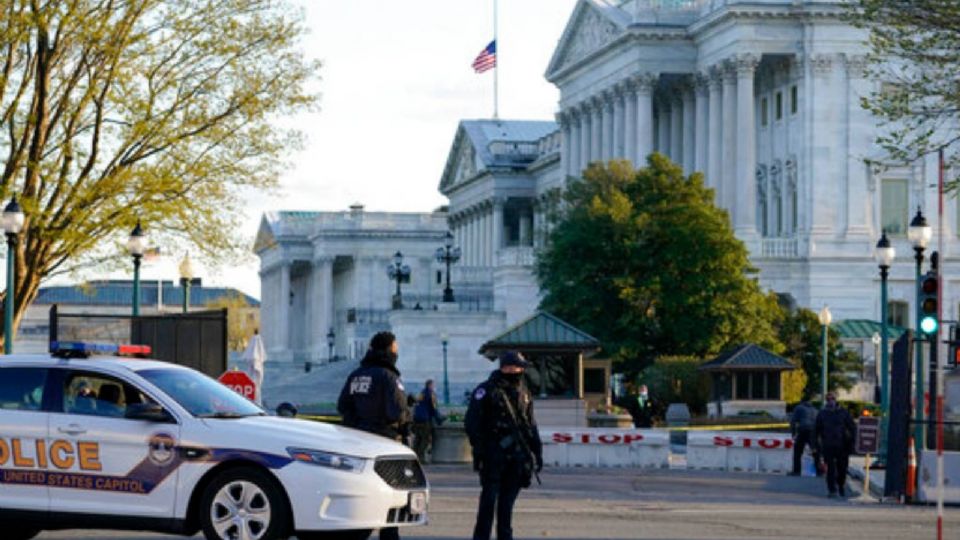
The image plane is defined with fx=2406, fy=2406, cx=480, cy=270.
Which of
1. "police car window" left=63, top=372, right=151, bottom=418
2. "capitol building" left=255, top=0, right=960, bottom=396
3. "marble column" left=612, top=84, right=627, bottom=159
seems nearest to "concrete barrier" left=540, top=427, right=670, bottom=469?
"police car window" left=63, top=372, right=151, bottom=418

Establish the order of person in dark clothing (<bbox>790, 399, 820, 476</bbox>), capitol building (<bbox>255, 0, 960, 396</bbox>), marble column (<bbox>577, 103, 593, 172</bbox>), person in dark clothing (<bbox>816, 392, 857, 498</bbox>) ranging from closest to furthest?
person in dark clothing (<bbox>816, 392, 857, 498</bbox>)
person in dark clothing (<bbox>790, 399, 820, 476</bbox>)
capitol building (<bbox>255, 0, 960, 396</bbox>)
marble column (<bbox>577, 103, 593, 172</bbox>)

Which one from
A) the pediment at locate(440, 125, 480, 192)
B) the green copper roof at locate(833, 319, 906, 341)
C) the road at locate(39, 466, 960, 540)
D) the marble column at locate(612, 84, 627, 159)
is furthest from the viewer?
Answer: the pediment at locate(440, 125, 480, 192)

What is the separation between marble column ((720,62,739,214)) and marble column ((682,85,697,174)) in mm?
6746

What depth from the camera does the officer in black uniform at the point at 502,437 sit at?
22.6 metres

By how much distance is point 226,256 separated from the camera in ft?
155

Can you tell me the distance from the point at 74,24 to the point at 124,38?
98cm

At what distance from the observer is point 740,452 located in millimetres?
53469

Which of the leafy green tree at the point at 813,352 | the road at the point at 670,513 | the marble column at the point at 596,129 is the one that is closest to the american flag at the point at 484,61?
the marble column at the point at 596,129

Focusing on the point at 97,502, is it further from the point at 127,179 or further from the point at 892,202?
the point at 892,202

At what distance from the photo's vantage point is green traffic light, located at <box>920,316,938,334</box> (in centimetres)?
3497

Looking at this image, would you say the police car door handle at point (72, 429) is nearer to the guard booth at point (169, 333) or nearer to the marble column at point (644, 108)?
the guard booth at point (169, 333)

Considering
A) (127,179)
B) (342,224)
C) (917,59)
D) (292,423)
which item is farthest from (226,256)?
(342,224)

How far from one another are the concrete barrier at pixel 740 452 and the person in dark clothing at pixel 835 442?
10949 millimetres

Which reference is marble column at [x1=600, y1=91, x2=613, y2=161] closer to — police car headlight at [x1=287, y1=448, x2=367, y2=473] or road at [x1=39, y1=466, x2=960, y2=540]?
road at [x1=39, y1=466, x2=960, y2=540]
